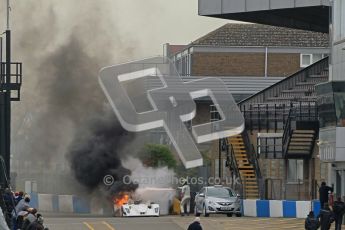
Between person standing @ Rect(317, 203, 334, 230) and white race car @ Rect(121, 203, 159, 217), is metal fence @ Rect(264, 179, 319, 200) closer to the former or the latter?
white race car @ Rect(121, 203, 159, 217)

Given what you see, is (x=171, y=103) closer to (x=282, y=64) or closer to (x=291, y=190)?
(x=291, y=190)

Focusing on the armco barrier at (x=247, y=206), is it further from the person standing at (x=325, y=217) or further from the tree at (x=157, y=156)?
the person standing at (x=325, y=217)

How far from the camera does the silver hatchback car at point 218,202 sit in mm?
52562

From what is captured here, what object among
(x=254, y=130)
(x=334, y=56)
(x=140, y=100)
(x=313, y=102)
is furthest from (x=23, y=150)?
(x=334, y=56)

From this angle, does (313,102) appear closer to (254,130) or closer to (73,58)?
(254,130)

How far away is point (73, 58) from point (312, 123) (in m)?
13.7

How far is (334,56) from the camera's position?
52219 millimetres

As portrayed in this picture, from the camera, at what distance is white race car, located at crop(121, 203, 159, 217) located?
53.3 meters

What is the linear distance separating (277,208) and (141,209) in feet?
18.6

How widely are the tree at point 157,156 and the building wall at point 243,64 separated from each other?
909 inches

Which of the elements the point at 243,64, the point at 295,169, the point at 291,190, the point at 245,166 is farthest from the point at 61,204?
the point at 243,64

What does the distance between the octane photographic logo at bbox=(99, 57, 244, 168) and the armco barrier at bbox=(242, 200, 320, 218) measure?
1335 centimetres

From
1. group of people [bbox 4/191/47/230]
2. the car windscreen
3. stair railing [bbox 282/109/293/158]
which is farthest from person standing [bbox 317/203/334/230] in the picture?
stair railing [bbox 282/109/293/158]

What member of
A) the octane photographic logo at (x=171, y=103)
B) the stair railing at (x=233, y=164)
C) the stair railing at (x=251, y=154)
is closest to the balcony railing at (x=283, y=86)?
the octane photographic logo at (x=171, y=103)
